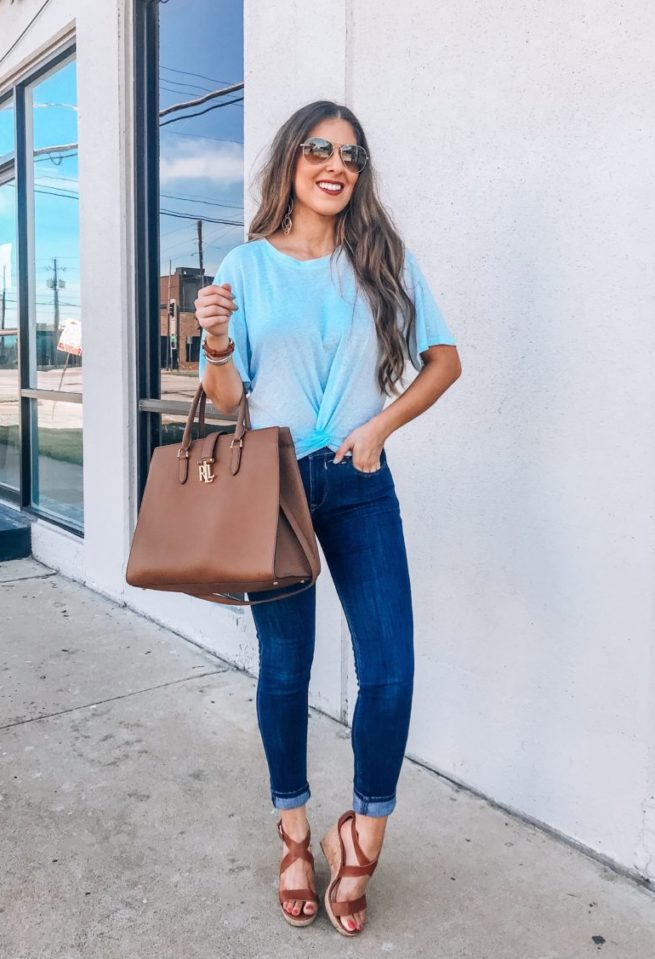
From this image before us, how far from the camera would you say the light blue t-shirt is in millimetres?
1872

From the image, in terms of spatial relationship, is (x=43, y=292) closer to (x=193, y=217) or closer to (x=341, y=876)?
(x=193, y=217)

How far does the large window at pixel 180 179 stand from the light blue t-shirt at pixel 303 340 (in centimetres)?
189

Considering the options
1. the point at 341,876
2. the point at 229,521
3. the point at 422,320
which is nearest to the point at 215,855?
the point at 341,876

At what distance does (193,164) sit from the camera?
405cm

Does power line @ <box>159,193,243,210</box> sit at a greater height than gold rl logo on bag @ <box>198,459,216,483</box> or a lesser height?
greater

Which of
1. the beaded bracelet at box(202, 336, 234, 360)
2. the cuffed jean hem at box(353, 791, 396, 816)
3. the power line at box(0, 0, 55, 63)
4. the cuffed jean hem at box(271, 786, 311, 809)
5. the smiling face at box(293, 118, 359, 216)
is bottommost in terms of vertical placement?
the cuffed jean hem at box(271, 786, 311, 809)

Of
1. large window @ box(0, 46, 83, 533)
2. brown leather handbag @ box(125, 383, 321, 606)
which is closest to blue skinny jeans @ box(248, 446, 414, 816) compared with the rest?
brown leather handbag @ box(125, 383, 321, 606)

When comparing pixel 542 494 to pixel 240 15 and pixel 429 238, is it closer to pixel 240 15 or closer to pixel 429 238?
pixel 429 238

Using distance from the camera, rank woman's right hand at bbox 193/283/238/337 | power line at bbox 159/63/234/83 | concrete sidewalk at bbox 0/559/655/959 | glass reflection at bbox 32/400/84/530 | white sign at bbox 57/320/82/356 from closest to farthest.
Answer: woman's right hand at bbox 193/283/238/337 → concrete sidewalk at bbox 0/559/655/959 → power line at bbox 159/63/234/83 → white sign at bbox 57/320/82/356 → glass reflection at bbox 32/400/84/530

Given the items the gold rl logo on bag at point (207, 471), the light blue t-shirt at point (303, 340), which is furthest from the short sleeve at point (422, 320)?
the gold rl logo on bag at point (207, 471)

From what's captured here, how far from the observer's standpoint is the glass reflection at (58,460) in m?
5.14

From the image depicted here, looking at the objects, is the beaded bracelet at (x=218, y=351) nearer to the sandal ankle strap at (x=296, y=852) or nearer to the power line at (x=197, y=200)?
the sandal ankle strap at (x=296, y=852)

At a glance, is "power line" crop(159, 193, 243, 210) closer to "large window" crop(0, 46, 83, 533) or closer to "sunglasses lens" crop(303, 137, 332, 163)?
"large window" crop(0, 46, 83, 533)

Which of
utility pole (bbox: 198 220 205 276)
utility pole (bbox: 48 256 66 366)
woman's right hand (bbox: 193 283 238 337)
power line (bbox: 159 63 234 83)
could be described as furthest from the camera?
utility pole (bbox: 48 256 66 366)
